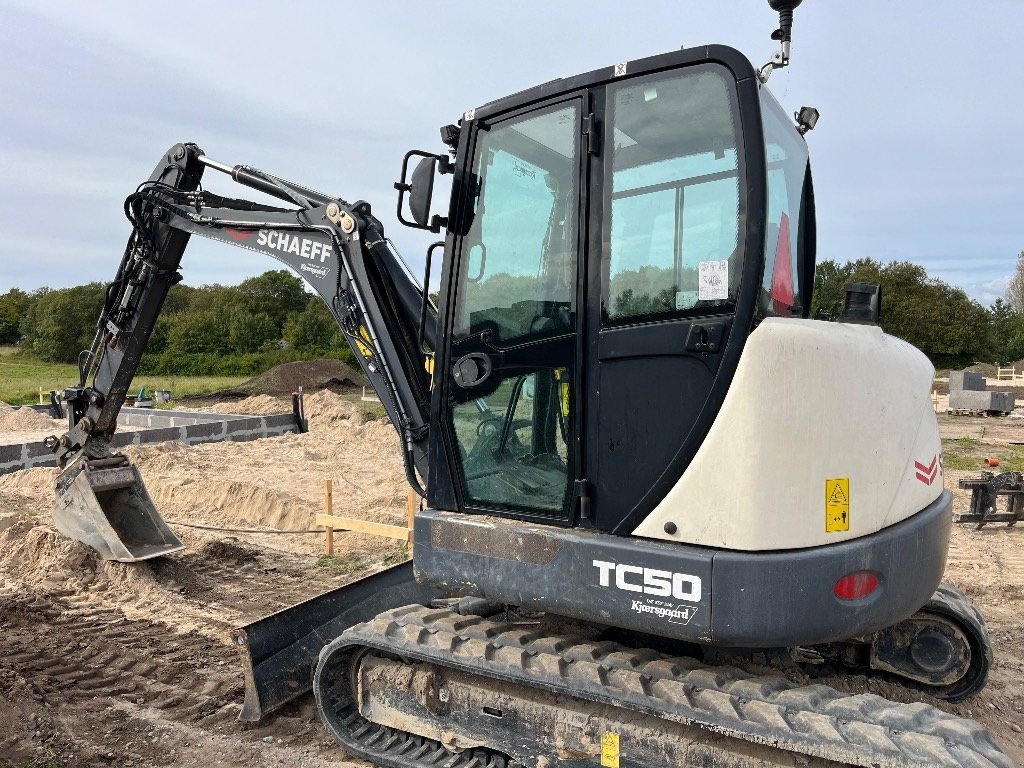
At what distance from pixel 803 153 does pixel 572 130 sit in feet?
4.32

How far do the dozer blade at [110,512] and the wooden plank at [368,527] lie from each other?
1.33 metres

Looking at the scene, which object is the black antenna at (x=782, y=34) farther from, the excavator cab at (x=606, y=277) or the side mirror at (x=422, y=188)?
the side mirror at (x=422, y=188)

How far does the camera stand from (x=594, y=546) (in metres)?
3.02

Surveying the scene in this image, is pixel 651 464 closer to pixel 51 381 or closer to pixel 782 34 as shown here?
pixel 782 34

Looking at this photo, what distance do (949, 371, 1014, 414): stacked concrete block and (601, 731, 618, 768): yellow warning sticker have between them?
24687 mm

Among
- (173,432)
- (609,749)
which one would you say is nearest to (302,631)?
(609,749)

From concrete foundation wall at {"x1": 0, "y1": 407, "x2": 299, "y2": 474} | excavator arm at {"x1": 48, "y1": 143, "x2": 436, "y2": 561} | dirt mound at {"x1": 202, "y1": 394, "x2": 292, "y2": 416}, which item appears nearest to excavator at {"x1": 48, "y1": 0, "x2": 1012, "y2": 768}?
excavator arm at {"x1": 48, "y1": 143, "x2": 436, "y2": 561}

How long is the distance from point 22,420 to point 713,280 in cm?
2070

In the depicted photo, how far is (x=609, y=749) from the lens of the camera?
3.08 m

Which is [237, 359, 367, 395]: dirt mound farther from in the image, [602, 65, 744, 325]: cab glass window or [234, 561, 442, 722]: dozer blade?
[602, 65, 744, 325]: cab glass window

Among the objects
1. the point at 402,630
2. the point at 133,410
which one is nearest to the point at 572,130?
the point at 402,630

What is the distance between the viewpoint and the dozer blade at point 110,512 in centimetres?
657

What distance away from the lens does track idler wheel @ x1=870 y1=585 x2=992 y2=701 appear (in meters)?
4.10

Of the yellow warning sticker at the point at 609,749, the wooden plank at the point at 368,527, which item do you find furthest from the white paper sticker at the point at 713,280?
the wooden plank at the point at 368,527
